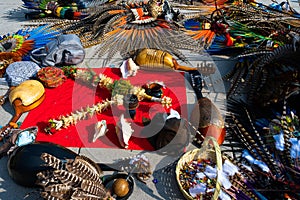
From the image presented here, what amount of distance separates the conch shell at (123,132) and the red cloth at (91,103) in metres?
0.07

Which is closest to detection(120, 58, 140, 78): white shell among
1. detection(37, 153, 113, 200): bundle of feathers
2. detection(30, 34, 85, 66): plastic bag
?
detection(30, 34, 85, 66): plastic bag

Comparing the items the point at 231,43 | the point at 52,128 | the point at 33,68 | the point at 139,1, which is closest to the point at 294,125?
the point at 231,43

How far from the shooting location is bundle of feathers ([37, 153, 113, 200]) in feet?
7.23

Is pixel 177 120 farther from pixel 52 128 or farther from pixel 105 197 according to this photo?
pixel 52 128

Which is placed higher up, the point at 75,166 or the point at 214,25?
the point at 214,25

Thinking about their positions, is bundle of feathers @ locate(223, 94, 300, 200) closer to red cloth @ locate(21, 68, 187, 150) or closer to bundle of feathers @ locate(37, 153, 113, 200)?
red cloth @ locate(21, 68, 187, 150)

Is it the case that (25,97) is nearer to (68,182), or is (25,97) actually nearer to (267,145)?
(68,182)

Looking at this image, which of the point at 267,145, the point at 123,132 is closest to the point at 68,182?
the point at 123,132

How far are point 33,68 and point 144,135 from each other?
1.62 m

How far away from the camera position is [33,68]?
384 cm

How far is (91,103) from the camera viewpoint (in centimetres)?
357

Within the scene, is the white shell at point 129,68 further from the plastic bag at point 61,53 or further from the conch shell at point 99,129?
the conch shell at point 99,129

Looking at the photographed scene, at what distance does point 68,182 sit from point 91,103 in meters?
1.42

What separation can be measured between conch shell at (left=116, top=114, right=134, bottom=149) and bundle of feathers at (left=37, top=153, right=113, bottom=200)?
2.05 feet
